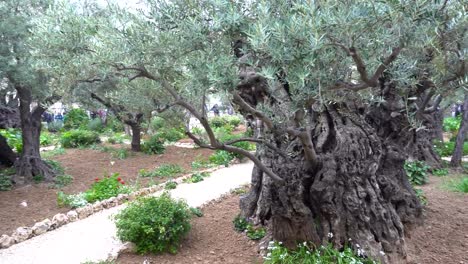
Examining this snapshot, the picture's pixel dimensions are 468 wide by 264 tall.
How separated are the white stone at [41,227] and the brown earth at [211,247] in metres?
1.96

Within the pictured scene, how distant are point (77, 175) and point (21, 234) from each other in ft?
13.8

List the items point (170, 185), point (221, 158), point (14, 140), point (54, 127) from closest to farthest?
point (170, 185), point (221, 158), point (14, 140), point (54, 127)

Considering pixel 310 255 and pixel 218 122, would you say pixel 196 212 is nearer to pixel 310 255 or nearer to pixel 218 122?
pixel 310 255

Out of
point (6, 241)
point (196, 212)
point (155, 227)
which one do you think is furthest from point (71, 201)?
point (155, 227)

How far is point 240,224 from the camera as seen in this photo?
5.42 meters

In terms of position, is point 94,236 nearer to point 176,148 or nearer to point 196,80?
point 196,80

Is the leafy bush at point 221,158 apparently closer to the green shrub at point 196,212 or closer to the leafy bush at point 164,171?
the leafy bush at point 164,171

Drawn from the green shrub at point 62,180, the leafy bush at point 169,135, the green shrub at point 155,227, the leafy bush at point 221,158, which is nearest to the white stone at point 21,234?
the green shrub at point 155,227

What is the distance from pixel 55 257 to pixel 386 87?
4903 millimetres

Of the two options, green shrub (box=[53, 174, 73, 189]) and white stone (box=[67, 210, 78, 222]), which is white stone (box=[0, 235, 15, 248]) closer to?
white stone (box=[67, 210, 78, 222])

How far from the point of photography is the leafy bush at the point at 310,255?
13.0ft

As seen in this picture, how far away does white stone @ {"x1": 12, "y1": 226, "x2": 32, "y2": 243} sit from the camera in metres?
5.52

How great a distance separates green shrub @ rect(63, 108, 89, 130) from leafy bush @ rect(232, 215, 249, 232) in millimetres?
16005

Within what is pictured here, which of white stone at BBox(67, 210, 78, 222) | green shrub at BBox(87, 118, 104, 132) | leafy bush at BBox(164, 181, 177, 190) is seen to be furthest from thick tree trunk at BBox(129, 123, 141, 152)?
green shrub at BBox(87, 118, 104, 132)
